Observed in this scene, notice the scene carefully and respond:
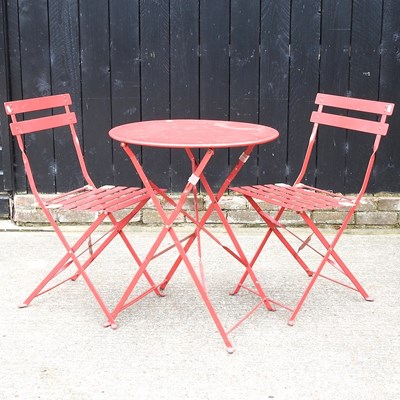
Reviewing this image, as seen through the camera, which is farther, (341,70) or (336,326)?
(341,70)

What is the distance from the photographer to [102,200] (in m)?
3.76

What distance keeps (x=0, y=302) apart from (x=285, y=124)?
93.1 inches

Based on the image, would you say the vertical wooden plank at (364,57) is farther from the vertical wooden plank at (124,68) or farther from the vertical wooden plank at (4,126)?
the vertical wooden plank at (4,126)

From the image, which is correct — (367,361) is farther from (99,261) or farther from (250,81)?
(250,81)

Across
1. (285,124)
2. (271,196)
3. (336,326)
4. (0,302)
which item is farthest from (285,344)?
(285,124)

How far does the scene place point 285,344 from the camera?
3.42m

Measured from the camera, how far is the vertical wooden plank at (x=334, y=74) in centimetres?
502

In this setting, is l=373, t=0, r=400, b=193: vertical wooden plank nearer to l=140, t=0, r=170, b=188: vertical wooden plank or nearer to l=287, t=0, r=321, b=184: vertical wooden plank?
l=287, t=0, r=321, b=184: vertical wooden plank

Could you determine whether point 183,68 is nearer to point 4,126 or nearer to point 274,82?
point 274,82

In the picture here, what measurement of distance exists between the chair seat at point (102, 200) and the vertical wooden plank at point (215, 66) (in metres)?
1.34

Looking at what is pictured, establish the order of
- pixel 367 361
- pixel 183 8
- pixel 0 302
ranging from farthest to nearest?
pixel 183 8 < pixel 0 302 < pixel 367 361

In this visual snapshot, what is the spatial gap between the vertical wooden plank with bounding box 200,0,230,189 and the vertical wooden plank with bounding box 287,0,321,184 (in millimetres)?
463

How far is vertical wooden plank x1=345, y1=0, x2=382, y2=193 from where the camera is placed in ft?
16.5

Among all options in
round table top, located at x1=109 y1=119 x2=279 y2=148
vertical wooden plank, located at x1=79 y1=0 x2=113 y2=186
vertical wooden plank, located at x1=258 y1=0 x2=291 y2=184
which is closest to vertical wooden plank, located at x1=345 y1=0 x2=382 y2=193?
vertical wooden plank, located at x1=258 y1=0 x2=291 y2=184
